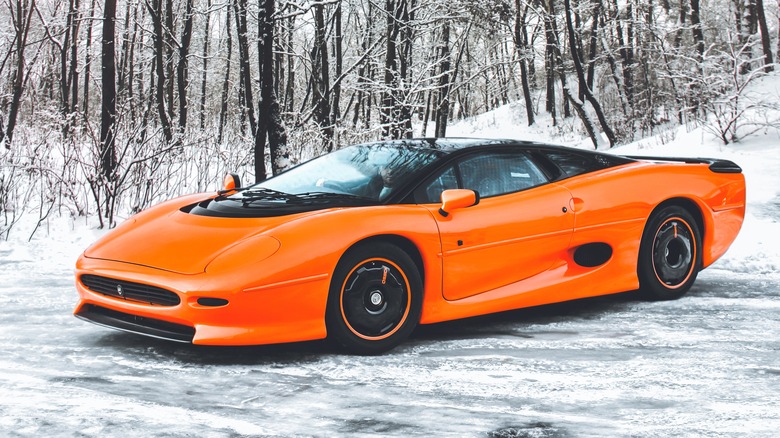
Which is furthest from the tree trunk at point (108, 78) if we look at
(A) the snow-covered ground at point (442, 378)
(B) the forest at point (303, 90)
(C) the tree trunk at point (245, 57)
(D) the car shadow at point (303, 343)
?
(D) the car shadow at point (303, 343)

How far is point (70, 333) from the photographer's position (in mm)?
4969

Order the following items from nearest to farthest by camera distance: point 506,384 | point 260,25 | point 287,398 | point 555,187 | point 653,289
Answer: point 287,398 < point 506,384 < point 555,187 < point 653,289 < point 260,25

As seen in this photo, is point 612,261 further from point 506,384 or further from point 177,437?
point 177,437

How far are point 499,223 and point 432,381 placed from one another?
53.7 inches

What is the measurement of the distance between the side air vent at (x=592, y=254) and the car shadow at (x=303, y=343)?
0.39m

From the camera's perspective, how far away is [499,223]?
5.01m

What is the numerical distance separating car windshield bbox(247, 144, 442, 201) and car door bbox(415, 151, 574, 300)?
200mm

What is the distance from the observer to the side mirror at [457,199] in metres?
4.68

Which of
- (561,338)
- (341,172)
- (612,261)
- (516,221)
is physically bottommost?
(561,338)

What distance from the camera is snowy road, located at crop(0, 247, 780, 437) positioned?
3322 mm

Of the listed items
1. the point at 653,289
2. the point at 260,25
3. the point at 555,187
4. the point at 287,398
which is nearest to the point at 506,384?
the point at 287,398

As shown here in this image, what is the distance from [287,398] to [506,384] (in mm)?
1079

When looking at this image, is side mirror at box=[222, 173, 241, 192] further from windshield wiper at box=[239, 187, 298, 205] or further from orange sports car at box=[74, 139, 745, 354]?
windshield wiper at box=[239, 187, 298, 205]

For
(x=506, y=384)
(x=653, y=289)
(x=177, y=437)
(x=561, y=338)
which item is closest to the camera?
(x=177, y=437)
